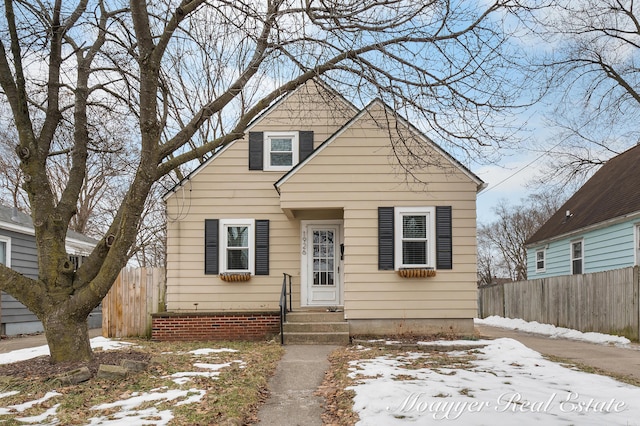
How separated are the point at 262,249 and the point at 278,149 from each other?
2.51m

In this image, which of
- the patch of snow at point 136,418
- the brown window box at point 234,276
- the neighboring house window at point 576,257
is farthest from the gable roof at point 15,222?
the neighboring house window at point 576,257

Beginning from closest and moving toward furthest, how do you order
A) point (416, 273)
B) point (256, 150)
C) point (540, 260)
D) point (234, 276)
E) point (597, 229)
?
point (416, 273)
point (234, 276)
point (256, 150)
point (597, 229)
point (540, 260)

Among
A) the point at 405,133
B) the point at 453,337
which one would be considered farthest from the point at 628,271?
the point at 405,133

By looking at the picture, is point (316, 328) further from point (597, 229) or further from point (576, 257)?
point (576, 257)

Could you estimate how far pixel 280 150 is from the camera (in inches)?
526

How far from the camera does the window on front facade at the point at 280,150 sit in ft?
43.4

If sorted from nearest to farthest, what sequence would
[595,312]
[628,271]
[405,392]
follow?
[405,392] < [628,271] < [595,312]

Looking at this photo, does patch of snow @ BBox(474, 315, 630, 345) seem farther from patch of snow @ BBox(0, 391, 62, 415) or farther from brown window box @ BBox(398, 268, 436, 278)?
patch of snow @ BBox(0, 391, 62, 415)

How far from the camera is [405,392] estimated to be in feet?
20.6

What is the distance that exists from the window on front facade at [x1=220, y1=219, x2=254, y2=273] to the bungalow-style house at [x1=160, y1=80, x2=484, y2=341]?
0.02 meters

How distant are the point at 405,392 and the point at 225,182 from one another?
8.00 meters

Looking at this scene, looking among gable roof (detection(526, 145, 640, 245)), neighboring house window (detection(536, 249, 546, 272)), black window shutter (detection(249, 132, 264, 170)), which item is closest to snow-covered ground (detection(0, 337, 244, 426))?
black window shutter (detection(249, 132, 264, 170))

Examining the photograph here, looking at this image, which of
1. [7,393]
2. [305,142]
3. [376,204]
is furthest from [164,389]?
[305,142]

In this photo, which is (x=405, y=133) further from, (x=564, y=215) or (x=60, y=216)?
(x=564, y=215)
